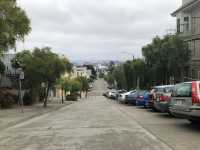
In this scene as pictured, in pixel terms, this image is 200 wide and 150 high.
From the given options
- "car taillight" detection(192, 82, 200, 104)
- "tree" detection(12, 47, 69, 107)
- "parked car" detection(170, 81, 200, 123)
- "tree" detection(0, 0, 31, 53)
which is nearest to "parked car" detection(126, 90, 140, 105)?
"tree" detection(12, 47, 69, 107)

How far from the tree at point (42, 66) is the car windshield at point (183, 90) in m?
21.4

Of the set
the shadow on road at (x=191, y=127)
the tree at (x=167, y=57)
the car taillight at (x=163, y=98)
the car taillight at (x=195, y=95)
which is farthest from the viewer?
the tree at (x=167, y=57)

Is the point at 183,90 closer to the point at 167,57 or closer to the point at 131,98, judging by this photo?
the point at 131,98

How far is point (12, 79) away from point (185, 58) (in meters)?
17.6

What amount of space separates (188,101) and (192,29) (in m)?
33.2

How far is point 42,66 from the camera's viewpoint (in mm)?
37625

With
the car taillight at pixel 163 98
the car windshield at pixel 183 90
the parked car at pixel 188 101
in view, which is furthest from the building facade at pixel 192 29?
the parked car at pixel 188 101

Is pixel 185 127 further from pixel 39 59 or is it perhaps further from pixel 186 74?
pixel 186 74

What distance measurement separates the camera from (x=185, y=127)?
17.5m

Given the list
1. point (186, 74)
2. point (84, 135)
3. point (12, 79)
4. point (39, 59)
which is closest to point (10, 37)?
point (84, 135)

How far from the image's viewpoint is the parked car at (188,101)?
50.9 ft

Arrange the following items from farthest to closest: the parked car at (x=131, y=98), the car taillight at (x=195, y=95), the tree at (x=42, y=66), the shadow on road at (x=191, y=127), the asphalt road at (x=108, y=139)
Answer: the parked car at (x=131, y=98), the tree at (x=42, y=66), the shadow on road at (x=191, y=127), the car taillight at (x=195, y=95), the asphalt road at (x=108, y=139)

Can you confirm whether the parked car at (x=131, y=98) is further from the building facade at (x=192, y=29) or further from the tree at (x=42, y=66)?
the building facade at (x=192, y=29)

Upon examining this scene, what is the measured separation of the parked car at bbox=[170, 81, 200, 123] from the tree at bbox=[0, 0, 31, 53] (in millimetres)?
8162
